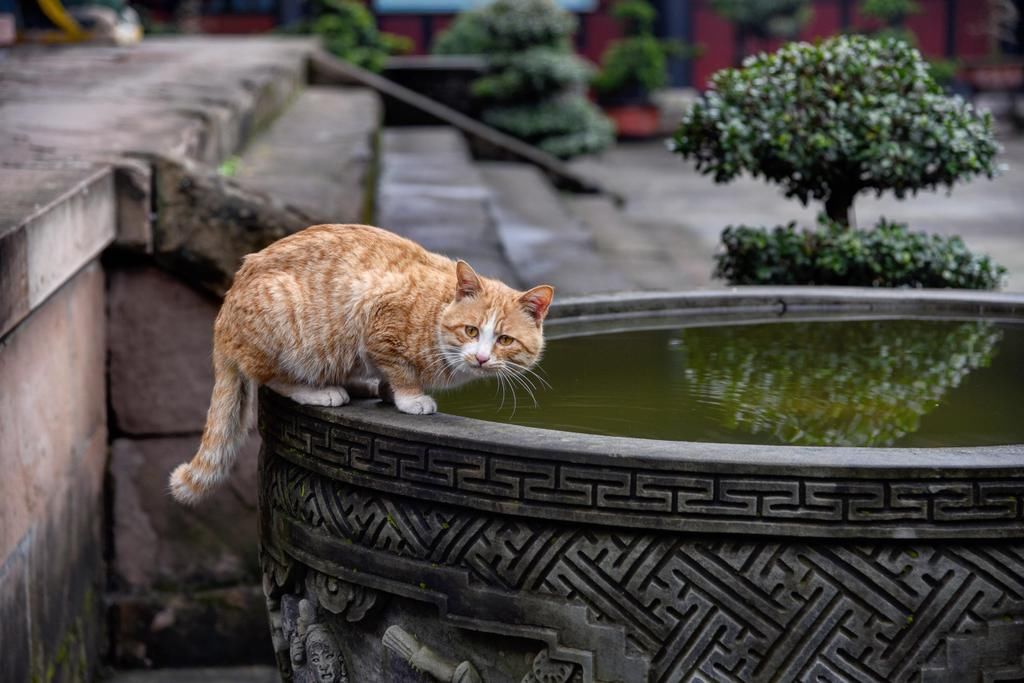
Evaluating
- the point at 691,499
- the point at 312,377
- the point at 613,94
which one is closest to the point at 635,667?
the point at 691,499

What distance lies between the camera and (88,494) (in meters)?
3.50

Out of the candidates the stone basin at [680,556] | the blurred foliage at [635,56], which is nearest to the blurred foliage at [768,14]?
the blurred foliage at [635,56]

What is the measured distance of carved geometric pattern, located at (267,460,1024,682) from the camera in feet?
6.06

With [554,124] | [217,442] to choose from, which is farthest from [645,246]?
[217,442]

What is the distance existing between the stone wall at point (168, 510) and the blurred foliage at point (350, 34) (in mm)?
9751

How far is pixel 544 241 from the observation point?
6805mm

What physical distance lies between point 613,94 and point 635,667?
1664 centimetres

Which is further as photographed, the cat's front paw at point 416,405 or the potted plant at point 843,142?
the potted plant at point 843,142

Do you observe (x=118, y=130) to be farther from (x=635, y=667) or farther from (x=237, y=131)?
(x=635, y=667)

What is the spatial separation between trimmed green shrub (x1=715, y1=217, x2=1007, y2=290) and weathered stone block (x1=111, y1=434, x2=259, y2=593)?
1.58 m

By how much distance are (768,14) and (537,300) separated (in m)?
17.6

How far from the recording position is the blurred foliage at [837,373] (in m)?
2.42

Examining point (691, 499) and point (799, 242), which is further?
point (799, 242)

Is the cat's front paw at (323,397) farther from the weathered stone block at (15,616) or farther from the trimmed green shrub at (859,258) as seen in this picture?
the trimmed green shrub at (859,258)
